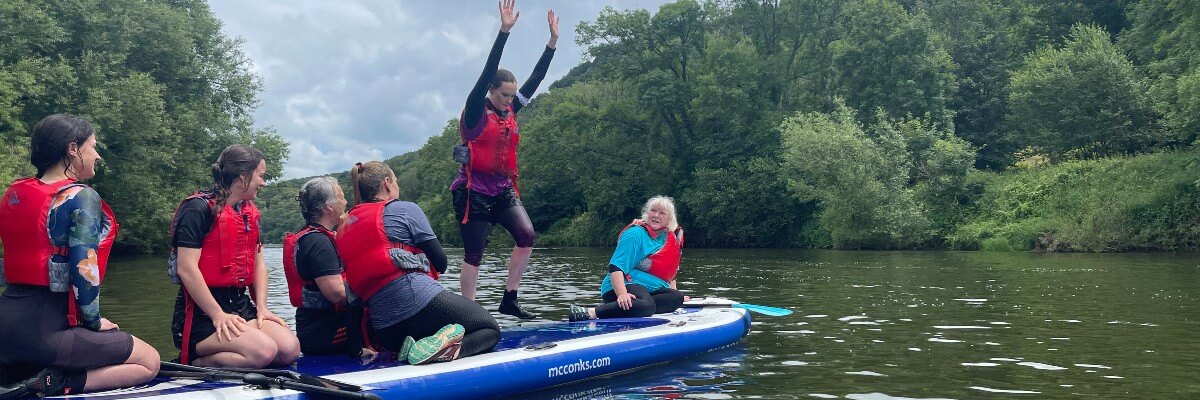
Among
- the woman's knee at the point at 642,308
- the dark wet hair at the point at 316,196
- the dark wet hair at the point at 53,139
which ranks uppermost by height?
the dark wet hair at the point at 53,139

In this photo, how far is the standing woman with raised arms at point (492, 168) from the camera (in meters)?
8.14

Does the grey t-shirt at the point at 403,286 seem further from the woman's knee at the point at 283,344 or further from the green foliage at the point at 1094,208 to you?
the green foliage at the point at 1094,208

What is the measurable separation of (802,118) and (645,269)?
120 feet

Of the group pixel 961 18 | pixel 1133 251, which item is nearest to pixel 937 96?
pixel 961 18

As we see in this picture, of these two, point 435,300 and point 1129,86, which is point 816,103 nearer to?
point 1129,86

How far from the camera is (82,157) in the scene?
15.0ft

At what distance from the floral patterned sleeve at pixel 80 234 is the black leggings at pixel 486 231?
3983 mm

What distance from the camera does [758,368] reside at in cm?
737

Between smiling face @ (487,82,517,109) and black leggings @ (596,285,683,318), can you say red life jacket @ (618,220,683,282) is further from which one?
smiling face @ (487,82,517,109)

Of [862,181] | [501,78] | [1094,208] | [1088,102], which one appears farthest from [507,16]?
[1088,102]

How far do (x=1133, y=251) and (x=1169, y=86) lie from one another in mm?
6117

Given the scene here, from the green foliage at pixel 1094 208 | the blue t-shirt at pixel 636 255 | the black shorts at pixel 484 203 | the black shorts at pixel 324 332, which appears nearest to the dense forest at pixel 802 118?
the green foliage at pixel 1094 208

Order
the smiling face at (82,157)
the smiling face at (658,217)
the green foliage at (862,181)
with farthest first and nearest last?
1. the green foliage at (862,181)
2. the smiling face at (658,217)
3. the smiling face at (82,157)

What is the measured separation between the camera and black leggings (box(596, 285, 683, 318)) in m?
8.69
